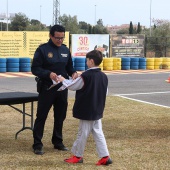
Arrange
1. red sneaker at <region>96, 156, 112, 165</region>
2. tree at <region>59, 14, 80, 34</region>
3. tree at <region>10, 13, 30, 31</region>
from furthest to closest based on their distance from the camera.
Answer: tree at <region>10, 13, 30, 31</region> < tree at <region>59, 14, 80, 34</region> < red sneaker at <region>96, 156, 112, 165</region>

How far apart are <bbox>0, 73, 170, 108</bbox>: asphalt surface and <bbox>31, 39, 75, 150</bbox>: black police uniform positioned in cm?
588

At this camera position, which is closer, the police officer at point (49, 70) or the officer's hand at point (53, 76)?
the officer's hand at point (53, 76)

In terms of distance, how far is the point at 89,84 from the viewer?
5852 millimetres

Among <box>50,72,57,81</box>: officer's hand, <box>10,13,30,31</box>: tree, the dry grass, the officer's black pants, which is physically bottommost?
the dry grass

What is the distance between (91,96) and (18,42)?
19375mm


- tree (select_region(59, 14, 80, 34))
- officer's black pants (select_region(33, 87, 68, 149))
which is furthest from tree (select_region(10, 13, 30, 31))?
Result: officer's black pants (select_region(33, 87, 68, 149))

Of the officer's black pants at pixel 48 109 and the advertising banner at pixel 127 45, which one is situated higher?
the advertising banner at pixel 127 45

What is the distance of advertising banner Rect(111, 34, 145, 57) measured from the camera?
95.1 ft

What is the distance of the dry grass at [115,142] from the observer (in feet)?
20.1

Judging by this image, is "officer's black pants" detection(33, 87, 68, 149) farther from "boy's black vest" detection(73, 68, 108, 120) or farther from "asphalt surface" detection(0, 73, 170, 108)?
"asphalt surface" detection(0, 73, 170, 108)

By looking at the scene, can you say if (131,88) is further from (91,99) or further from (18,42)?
(91,99)

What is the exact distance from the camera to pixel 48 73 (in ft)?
20.3

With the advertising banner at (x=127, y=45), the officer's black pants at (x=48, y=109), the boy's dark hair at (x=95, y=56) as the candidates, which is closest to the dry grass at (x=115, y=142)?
the officer's black pants at (x=48, y=109)

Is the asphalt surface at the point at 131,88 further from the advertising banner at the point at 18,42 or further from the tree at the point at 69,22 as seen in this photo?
the tree at the point at 69,22
